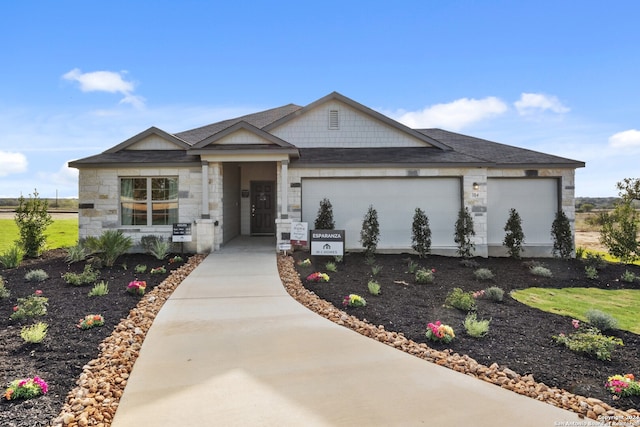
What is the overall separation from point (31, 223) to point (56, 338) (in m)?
8.94

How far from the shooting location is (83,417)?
2.72 meters

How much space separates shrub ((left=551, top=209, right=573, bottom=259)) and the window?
12.9 m

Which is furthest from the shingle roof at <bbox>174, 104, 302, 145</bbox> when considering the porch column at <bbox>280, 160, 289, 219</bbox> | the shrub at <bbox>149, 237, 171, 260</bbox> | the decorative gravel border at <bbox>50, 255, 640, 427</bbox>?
the decorative gravel border at <bbox>50, 255, 640, 427</bbox>

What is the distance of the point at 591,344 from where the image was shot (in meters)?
4.00

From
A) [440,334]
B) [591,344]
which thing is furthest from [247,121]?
[591,344]

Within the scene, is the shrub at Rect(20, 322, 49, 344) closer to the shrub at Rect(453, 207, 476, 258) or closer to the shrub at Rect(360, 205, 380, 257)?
the shrub at Rect(360, 205, 380, 257)

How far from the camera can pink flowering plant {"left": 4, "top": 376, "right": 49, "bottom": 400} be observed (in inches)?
117

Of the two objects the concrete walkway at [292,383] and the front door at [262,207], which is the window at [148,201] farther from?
the concrete walkway at [292,383]

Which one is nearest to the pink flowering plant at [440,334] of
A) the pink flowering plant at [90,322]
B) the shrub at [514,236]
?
the pink flowering plant at [90,322]

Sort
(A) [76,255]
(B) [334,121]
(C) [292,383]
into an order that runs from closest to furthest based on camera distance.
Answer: (C) [292,383] < (A) [76,255] < (B) [334,121]

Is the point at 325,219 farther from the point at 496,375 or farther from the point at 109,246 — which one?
the point at 496,375

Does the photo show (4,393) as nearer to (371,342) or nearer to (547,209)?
(371,342)

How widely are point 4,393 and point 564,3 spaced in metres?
13.8

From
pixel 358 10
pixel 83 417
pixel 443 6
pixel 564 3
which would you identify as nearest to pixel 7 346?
pixel 83 417
